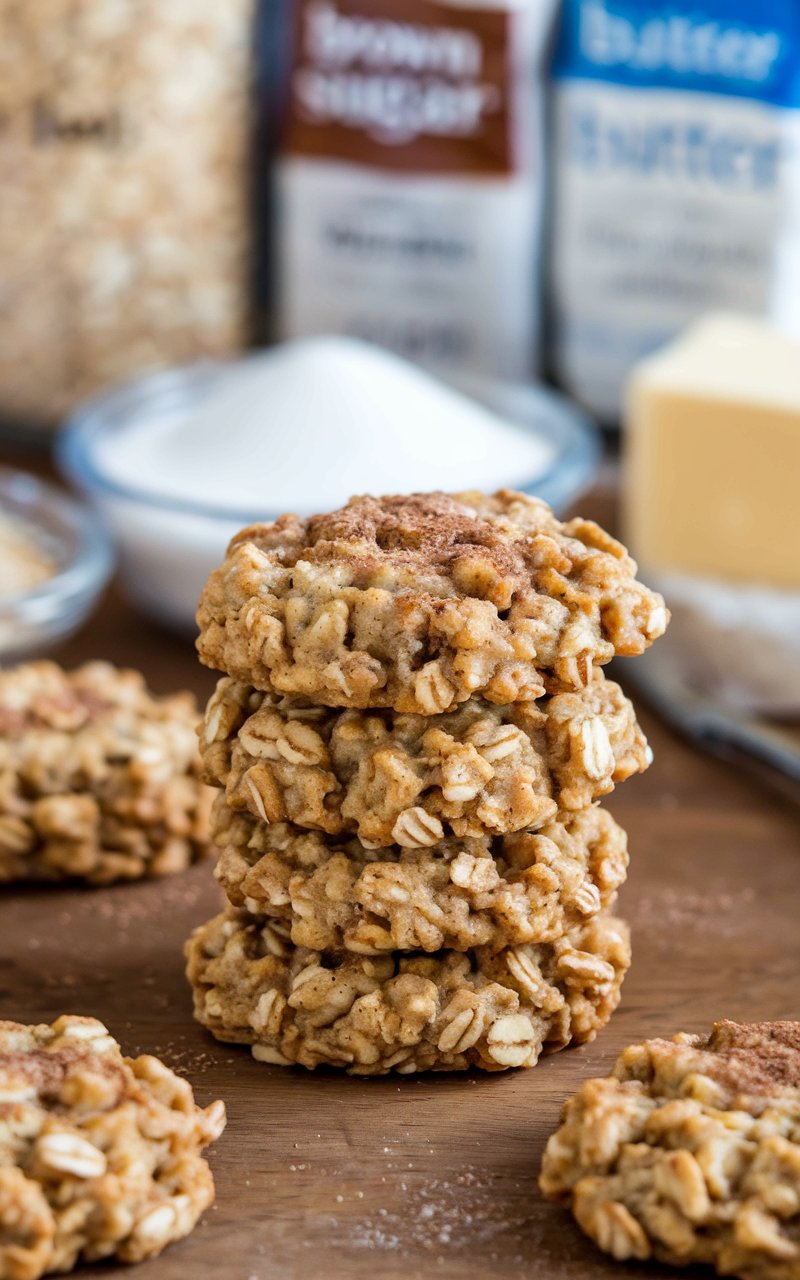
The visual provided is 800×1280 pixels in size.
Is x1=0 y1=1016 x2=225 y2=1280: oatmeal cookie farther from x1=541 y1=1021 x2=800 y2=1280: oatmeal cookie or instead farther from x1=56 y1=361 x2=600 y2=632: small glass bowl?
x1=56 y1=361 x2=600 y2=632: small glass bowl

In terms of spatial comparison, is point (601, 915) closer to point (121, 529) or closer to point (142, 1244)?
point (142, 1244)

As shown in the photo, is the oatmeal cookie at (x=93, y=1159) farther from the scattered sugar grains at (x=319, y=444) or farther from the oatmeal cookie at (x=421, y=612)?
the scattered sugar grains at (x=319, y=444)

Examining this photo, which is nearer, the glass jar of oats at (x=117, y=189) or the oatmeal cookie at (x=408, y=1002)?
the oatmeal cookie at (x=408, y=1002)

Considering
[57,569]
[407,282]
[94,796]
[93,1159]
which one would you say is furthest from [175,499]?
[93,1159]

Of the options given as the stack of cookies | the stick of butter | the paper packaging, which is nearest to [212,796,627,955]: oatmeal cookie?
the stack of cookies

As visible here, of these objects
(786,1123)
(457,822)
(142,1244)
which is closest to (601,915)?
(457,822)

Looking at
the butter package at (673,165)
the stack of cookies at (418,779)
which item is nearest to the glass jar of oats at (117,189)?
the butter package at (673,165)

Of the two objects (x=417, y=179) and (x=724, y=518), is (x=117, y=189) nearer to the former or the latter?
(x=417, y=179)
